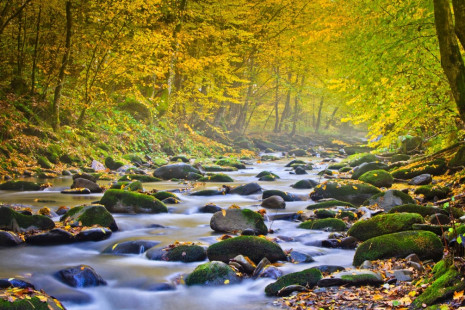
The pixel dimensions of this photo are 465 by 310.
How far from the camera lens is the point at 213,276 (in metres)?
5.11

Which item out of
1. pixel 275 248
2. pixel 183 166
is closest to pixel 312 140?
pixel 183 166

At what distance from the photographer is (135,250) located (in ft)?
21.1

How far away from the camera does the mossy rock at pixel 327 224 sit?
751cm

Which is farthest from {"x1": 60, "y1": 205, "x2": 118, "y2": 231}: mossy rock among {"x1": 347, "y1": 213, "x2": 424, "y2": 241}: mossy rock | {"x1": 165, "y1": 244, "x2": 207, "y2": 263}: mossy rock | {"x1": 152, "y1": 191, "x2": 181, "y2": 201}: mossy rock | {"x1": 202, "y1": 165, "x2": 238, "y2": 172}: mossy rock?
{"x1": 202, "y1": 165, "x2": 238, "y2": 172}: mossy rock

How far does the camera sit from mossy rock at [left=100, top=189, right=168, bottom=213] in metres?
8.70

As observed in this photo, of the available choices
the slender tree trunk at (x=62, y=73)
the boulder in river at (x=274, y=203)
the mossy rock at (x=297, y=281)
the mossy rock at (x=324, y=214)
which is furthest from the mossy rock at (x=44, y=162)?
the mossy rock at (x=297, y=281)

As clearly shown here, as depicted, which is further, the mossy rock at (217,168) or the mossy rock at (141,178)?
the mossy rock at (217,168)

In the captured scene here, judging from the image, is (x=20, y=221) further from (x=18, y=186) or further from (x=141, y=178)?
(x=141, y=178)

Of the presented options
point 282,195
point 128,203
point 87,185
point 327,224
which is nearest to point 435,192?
point 327,224

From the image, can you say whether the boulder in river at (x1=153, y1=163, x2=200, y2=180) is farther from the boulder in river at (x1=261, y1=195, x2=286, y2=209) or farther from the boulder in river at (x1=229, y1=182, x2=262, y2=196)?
the boulder in river at (x1=261, y1=195, x2=286, y2=209)

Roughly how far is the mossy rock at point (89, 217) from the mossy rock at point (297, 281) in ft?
12.2

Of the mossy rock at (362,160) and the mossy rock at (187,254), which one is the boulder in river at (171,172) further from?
the mossy rock at (187,254)

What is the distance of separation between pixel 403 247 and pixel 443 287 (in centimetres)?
216

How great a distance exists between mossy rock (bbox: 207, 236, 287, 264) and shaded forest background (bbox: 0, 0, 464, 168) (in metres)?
4.64
